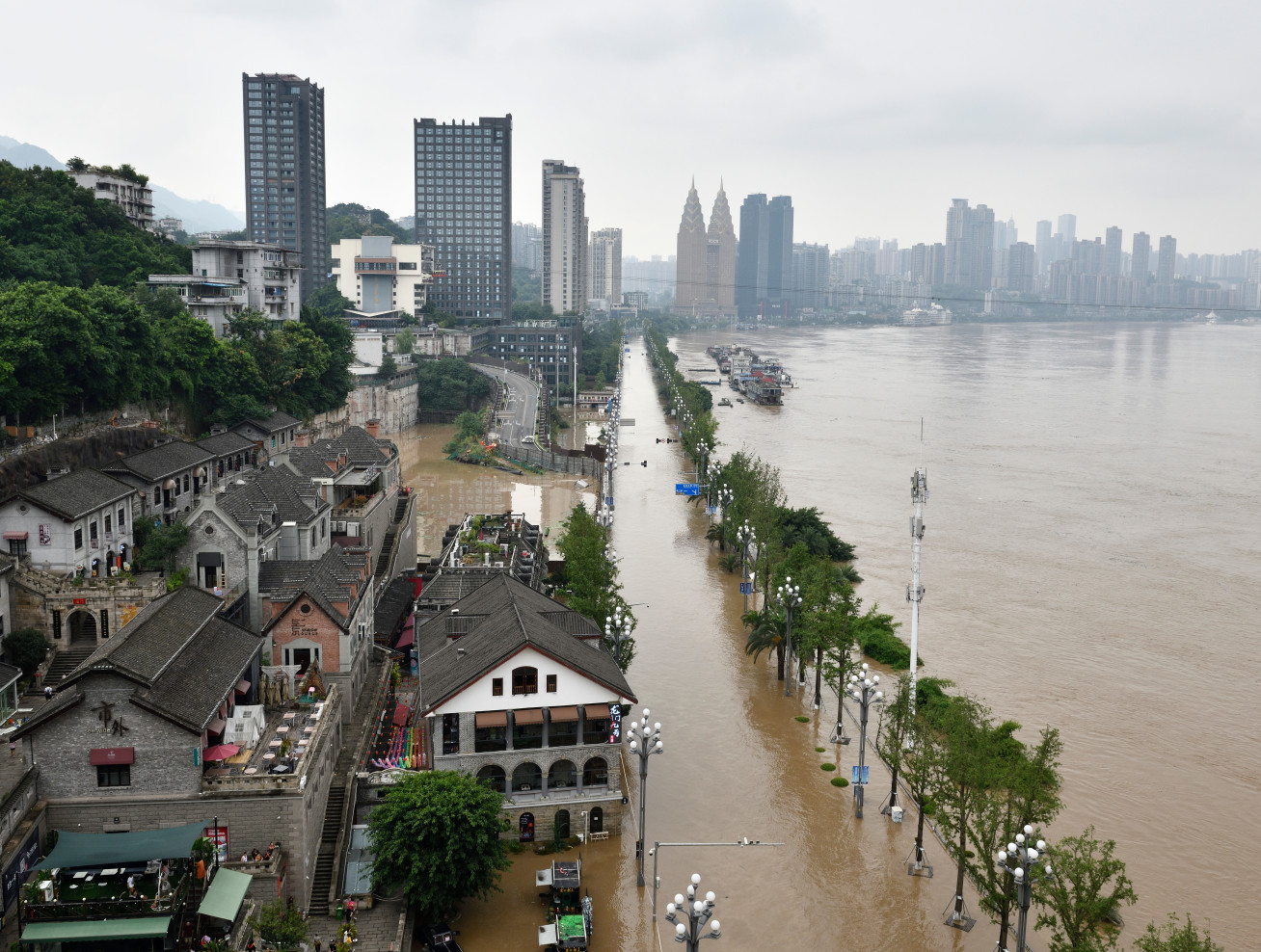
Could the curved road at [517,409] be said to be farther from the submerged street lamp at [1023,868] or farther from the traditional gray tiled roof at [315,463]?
the submerged street lamp at [1023,868]

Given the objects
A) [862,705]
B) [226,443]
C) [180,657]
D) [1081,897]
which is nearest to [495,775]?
[180,657]

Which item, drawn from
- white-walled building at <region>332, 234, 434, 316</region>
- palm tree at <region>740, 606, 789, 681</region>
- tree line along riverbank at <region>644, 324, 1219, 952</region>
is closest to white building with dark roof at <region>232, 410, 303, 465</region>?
tree line along riverbank at <region>644, 324, 1219, 952</region>

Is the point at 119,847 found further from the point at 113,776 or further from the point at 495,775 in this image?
the point at 495,775

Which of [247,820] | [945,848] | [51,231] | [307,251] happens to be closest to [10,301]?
[51,231]

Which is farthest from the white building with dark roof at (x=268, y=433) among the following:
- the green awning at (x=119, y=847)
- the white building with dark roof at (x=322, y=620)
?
the green awning at (x=119, y=847)

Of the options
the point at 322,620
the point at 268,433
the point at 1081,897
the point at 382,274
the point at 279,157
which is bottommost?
the point at 1081,897

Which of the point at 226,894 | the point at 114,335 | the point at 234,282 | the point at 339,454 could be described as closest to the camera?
the point at 226,894

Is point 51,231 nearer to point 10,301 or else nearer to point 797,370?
point 10,301
